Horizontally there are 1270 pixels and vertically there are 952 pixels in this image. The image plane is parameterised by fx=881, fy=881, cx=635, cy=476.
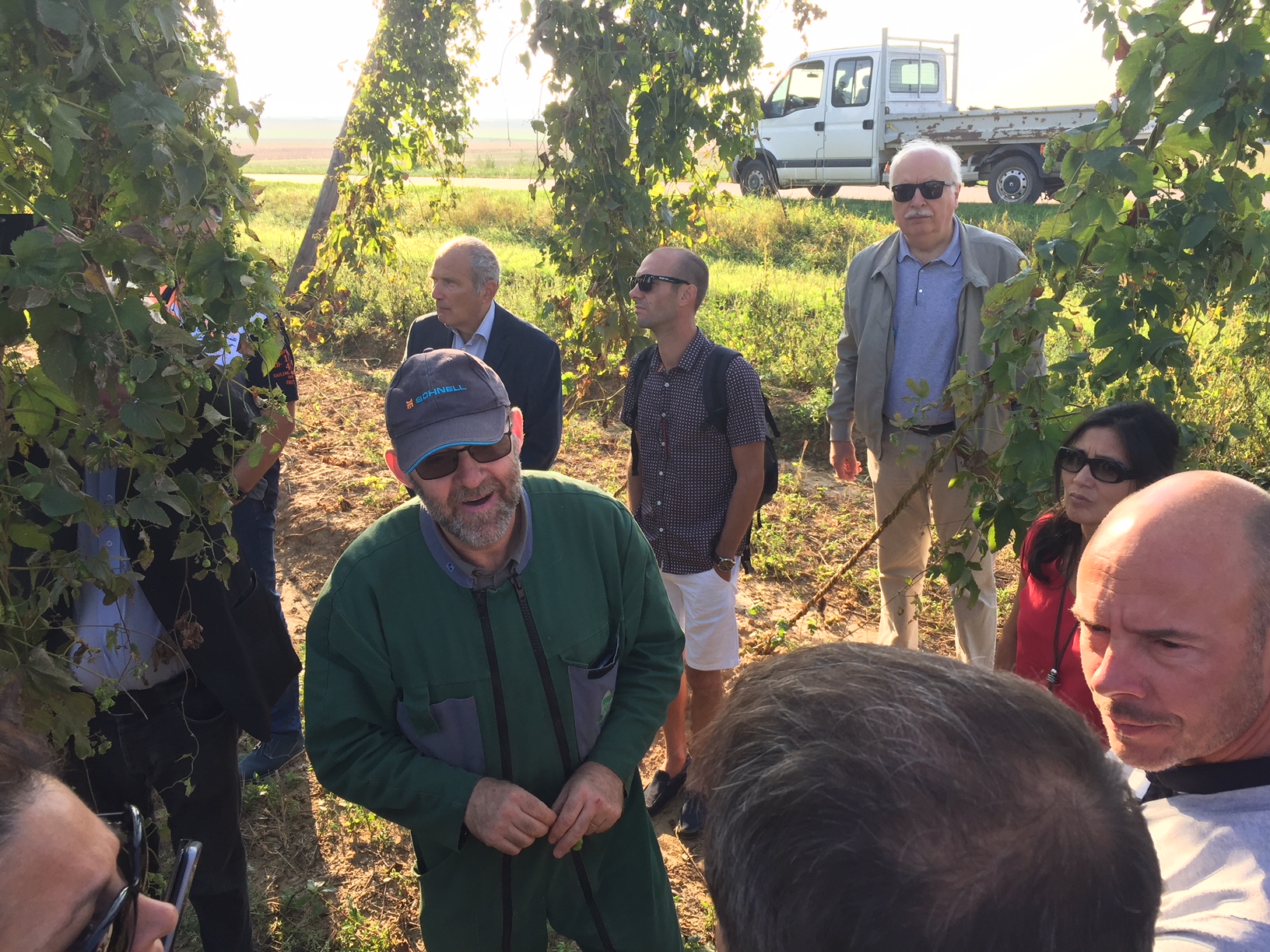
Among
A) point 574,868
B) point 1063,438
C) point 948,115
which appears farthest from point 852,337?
point 948,115

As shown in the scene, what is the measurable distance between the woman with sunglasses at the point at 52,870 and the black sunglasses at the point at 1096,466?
2.17 meters

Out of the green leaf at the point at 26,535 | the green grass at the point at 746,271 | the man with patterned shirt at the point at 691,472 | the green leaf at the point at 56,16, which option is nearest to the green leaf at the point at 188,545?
the green leaf at the point at 26,535

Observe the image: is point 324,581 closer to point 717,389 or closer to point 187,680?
point 187,680

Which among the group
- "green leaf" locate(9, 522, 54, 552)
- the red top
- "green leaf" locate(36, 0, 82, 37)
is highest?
"green leaf" locate(36, 0, 82, 37)

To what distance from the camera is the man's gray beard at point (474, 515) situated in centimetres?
173

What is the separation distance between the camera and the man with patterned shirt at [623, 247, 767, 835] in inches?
115

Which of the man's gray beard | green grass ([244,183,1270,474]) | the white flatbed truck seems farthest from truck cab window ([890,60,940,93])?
the man's gray beard

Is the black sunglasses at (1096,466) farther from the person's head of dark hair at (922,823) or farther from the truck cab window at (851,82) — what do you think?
the truck cab window at (851,82)

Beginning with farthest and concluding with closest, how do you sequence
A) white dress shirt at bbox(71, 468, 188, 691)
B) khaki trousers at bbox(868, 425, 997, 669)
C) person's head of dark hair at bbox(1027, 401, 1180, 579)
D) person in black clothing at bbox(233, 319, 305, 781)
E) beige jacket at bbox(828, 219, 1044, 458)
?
khaki trousers at bbox(868, 425, 997, 669) < beige jacket at bbox(828, 219, 1044, 458) < person in black clothing at bbox(233, 319, 305, 781) < person's head of dark hair at bbox(1027, 401, 1180, 579) < white dress shirt at bbox(71, 468, 188, 691)

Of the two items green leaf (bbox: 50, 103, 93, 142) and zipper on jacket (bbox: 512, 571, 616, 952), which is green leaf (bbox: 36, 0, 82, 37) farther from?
zipper on jacket (bbox: 512, 571, 616, 952)

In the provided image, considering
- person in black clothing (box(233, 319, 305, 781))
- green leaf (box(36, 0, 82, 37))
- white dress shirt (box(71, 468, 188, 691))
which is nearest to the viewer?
green leaf (box(36, 0, 82, 37))

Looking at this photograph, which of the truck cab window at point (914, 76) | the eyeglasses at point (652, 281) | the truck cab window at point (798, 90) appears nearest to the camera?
the eyeglasses at point (652, 281)

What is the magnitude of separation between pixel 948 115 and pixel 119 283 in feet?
47.3

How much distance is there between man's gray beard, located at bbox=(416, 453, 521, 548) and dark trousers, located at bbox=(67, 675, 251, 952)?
2.93ft
